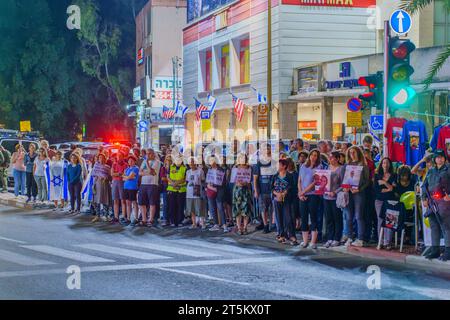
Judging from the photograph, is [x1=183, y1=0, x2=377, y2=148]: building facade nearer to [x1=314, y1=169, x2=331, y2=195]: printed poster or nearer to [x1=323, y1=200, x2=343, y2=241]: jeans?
[x1=314, y1=169, x2=331, y2=195]: printed poster

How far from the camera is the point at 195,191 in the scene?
1992 cm

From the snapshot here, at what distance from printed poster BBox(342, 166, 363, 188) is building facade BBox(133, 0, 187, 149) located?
3784 cm

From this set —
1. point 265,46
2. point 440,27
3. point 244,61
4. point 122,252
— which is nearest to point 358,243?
point 122,252

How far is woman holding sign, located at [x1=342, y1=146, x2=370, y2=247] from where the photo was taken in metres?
15.8

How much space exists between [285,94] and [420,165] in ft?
64.2

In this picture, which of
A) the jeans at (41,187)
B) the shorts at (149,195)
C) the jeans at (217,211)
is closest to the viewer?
the jeans at (217,211)

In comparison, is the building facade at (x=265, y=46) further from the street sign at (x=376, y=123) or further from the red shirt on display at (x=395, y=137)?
the red shirt on display at (x=395, y=137)

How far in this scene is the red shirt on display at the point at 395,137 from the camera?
16469 mm

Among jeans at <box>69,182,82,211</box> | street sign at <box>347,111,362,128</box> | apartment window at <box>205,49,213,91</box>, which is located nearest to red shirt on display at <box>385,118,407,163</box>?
street sign at <box>347,111,362,128</box>

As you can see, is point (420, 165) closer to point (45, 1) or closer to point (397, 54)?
point (397, 54)

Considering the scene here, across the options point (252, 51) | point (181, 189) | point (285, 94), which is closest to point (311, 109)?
point (285, 94)

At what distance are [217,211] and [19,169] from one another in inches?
423

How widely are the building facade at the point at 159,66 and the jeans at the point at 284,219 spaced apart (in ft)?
120

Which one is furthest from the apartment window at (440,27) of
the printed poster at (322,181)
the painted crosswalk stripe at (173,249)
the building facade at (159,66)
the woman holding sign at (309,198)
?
the building facade at (159,66)
